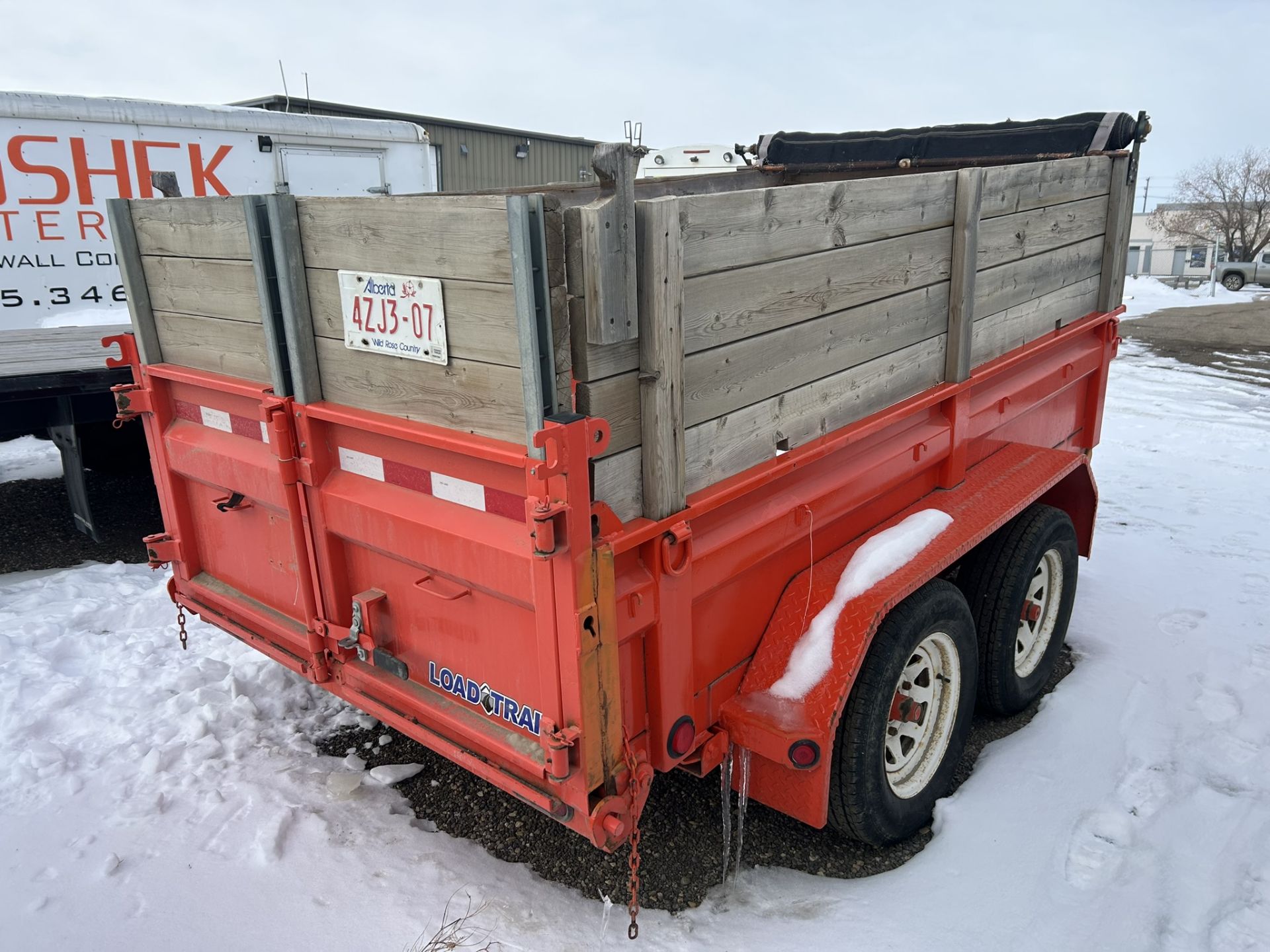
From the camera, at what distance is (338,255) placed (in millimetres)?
2543

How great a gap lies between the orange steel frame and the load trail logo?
0.04 metres

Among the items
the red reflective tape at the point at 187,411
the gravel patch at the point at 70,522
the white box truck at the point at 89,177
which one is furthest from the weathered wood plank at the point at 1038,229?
the white box truck at the point at 89,177

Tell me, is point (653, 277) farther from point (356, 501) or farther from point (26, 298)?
point (26, 298)

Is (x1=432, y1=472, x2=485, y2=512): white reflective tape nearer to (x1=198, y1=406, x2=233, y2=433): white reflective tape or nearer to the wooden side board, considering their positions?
the wooden side board

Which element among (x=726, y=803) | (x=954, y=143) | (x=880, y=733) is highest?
(x=954, y=143)

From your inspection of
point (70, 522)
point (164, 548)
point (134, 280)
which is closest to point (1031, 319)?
point (134, 280)

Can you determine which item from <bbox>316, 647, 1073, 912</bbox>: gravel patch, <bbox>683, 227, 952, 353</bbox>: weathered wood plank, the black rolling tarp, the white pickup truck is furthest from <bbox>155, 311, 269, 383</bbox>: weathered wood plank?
the white pickup truck

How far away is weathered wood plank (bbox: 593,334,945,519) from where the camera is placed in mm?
2295

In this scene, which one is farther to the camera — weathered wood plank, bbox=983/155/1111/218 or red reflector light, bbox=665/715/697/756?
weathered wood plank, bbox=983/155/1111/218

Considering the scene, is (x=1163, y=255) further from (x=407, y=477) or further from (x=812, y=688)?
(x=407, y=477)

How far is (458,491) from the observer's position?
2.46m

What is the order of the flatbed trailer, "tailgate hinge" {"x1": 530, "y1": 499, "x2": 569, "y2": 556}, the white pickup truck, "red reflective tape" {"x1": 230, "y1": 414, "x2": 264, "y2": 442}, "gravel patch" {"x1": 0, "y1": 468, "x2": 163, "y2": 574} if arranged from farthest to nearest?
the white pickup truck, "gravel patch" {"x1": 0, "y1": 468, "x2": 163, "y2": 574}, "red reflective tape" {"x1": 230, "y1": 414, "x2": 264, "y2": 442}, the flatbed trailer, "tailgate hinge" {"x1": 530, "y1": 499, "x2": 569, "y2": 556}

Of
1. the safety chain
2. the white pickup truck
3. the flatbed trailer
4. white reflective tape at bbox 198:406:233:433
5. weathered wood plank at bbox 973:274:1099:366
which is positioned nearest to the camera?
the flatbed trailer

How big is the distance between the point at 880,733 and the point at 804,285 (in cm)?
141
